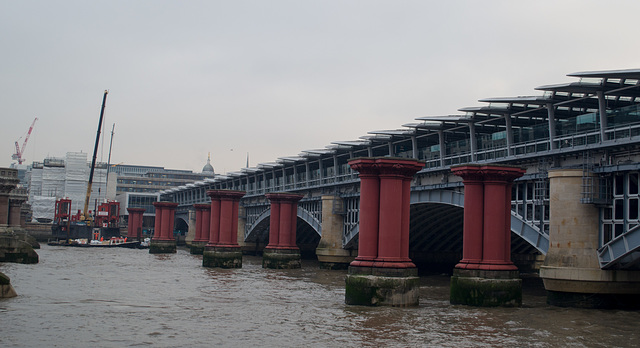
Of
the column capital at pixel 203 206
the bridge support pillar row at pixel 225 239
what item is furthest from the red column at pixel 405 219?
the column capital at pixel 203 206

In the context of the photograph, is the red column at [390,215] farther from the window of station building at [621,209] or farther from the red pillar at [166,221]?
the red pillar at [166,221]

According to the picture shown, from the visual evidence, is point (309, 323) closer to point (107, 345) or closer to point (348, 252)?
point (107, 345)

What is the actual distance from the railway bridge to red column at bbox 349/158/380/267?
2.91 ft

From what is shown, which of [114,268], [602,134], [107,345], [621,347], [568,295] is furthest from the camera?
[114,268]

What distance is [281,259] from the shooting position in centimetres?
6044

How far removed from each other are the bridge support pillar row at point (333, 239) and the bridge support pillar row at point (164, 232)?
33.9 metres

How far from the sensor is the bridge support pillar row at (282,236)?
6047cm

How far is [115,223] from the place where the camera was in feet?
463

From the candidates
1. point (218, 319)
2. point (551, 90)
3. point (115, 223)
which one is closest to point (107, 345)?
point (218, 319)

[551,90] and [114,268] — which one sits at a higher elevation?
[551,90]

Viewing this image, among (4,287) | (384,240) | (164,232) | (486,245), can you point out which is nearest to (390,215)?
(384,240)

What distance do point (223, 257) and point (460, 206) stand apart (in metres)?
22.8

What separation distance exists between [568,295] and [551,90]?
9.79m

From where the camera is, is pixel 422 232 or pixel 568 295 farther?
pixel 422 232
